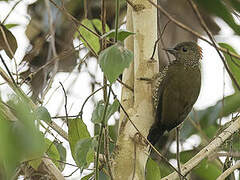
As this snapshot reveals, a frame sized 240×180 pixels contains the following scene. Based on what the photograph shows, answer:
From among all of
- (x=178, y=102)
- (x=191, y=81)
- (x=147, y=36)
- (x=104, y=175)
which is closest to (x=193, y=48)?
(x=191, y=81)

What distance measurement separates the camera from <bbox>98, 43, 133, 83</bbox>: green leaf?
1010 mm

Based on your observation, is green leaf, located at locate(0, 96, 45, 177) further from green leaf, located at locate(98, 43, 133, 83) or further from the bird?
the bird

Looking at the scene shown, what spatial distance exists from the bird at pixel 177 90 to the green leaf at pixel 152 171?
25 centimetres

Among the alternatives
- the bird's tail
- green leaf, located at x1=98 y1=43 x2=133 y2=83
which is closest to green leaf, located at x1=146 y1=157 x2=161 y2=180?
the bird's tail

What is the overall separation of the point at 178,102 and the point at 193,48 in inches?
22.5

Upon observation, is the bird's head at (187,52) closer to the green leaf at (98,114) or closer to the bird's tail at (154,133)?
the bird's tail at (154,133)

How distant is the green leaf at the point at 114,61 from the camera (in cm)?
101

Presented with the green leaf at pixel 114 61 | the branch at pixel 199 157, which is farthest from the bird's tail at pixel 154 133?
the green leaf at pixel 114 61

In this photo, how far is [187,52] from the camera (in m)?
2.71

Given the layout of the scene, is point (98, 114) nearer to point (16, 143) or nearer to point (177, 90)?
point (16, 143)

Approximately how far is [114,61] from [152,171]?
2.80ft

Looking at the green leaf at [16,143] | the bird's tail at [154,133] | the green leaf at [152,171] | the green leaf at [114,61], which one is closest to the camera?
the green leaf at [16,143]

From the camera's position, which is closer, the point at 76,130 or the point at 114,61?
the point at 114,61

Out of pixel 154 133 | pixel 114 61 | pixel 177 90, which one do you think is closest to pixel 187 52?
pixel 177 90
